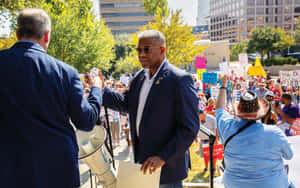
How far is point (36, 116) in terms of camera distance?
138 centimetres

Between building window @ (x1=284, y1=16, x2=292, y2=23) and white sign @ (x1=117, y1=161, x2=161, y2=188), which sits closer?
white sign @ (x1=117, y1=161, x2=161, y2=188)

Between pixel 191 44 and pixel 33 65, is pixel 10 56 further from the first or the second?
pixel 191 44

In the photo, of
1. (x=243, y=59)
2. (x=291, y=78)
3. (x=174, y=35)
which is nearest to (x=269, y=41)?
(x=243, y=59)

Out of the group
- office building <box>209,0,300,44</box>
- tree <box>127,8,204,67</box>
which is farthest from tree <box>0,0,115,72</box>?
office building <box>209,0,300,44</box>

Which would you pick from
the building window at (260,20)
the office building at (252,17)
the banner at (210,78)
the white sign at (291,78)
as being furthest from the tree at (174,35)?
the building window at (260,20)

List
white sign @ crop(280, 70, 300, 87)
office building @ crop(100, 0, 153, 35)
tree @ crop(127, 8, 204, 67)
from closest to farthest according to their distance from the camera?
white sign @ crop(280, 70, 300, 87) < tree @ crop(127, 8, 204, 67) < office building @ crop(100, 0, 153, 35)

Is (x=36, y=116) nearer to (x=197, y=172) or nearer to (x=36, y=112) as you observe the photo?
(x=36, y=112)

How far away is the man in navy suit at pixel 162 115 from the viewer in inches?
64.8

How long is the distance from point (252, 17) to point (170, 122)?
11305 cm

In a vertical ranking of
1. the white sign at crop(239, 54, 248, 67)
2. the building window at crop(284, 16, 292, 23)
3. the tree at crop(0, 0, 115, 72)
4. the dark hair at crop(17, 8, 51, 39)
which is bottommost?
the white sign at crop(239, 54, 248, 67)

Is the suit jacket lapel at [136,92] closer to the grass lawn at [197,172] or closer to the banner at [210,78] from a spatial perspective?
the grass lawn at [197,172]

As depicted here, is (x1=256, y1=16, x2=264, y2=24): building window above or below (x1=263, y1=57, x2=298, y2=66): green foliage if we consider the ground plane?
above

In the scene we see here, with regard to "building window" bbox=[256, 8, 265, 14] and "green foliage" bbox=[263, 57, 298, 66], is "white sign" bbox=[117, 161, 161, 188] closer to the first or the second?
"green foliage" bbox=[263, 57, 298, 66]

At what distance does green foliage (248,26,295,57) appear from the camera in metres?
43.0
